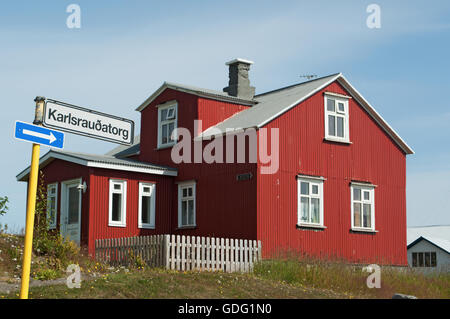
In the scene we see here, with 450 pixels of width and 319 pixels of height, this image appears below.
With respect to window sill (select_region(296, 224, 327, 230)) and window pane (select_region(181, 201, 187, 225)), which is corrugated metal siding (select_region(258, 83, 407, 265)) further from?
window pane (select_region(181, 201, 187, 225))

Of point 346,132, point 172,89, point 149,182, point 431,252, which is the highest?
point 172,89

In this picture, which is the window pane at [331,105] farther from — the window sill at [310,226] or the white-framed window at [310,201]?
the window sill at [310,226]

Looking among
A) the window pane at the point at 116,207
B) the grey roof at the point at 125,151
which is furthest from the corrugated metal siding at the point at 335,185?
the grey roof at the point at 125,151

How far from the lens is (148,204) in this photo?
→ 25.3 m

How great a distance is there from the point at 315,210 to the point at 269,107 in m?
4.33

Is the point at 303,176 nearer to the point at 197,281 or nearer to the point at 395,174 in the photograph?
the point at 395,174

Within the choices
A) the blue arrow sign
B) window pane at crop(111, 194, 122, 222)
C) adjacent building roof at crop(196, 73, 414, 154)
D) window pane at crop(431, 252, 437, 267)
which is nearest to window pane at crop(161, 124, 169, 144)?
adjacent building roof at crop(196, 73, 414, 154)

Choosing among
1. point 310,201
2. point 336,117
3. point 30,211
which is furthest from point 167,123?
point 30,211

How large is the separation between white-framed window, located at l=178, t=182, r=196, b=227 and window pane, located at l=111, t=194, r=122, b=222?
2.49 metres

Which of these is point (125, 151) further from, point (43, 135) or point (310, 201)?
point (43, 135)

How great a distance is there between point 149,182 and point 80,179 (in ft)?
8.58

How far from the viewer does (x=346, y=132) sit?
25812 mm

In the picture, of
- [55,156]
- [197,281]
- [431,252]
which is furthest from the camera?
[431,252]

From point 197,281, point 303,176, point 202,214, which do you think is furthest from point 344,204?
point 197,281
